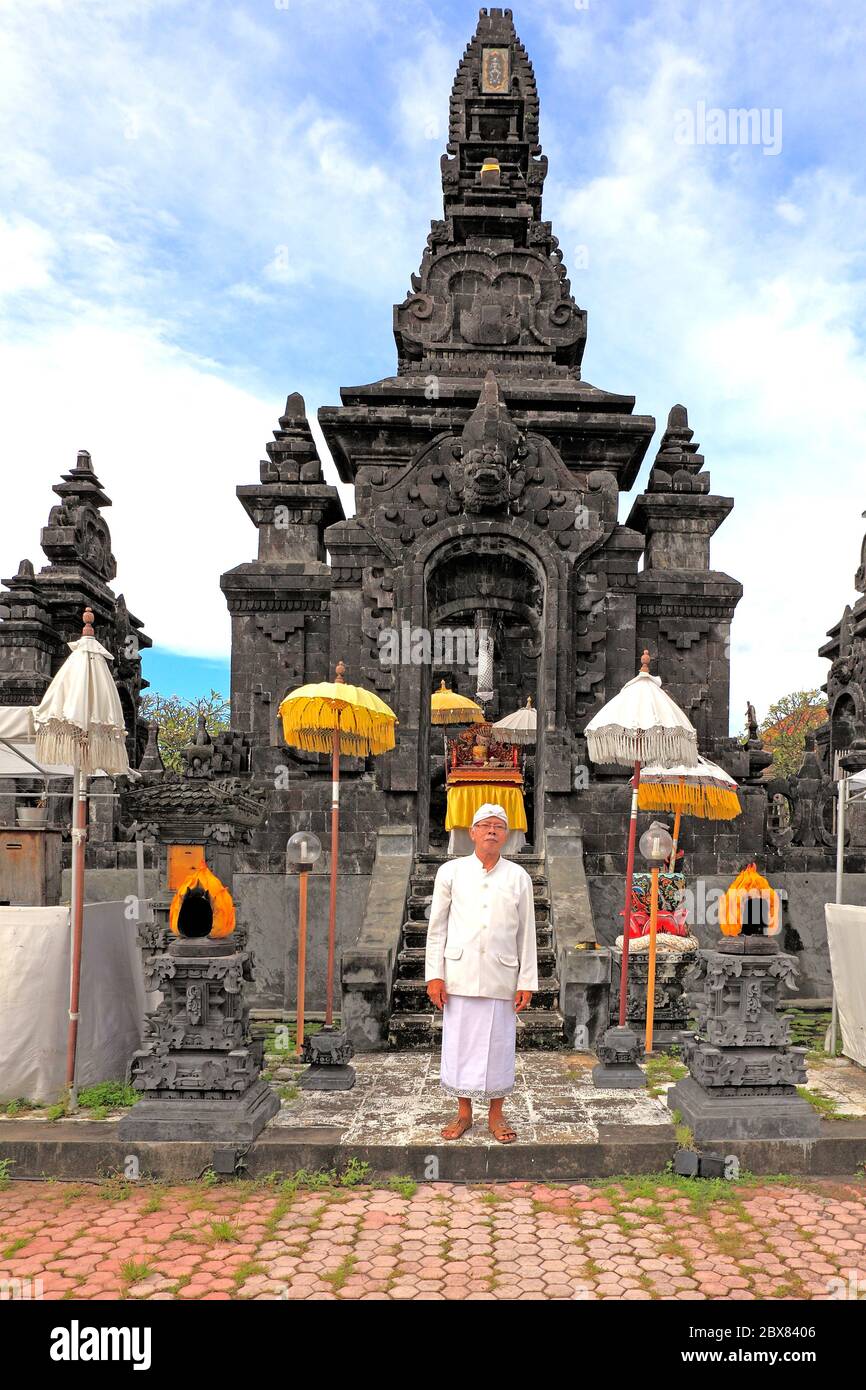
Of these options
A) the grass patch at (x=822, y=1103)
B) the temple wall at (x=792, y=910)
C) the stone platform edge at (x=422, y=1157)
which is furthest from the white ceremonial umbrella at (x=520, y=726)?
the stone platform edge at (x=422, y=1157)

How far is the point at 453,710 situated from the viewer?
1709 centimetres

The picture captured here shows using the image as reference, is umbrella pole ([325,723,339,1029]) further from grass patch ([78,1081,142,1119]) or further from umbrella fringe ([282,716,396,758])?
grass patch ([78,1081,142,1119])

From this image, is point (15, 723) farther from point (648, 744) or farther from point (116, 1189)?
point (648, 744)

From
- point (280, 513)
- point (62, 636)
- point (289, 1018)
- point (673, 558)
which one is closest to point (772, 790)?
point (673, 558)

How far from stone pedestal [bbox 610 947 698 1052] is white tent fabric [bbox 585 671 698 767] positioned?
88.1 inches

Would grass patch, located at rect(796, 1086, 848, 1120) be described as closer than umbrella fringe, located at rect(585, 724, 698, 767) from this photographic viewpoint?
Yes

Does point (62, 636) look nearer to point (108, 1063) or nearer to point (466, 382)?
point (466, 382)

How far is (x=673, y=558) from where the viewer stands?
14.4 meters

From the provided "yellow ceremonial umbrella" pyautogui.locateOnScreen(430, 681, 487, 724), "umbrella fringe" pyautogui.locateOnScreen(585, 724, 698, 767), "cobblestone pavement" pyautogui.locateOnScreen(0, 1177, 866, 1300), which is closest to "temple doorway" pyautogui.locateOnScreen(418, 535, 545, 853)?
"yellow ceremonial umbrella" pyautogui.locateOnScreen(430, 681, 487, 724)

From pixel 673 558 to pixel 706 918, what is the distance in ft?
17.9

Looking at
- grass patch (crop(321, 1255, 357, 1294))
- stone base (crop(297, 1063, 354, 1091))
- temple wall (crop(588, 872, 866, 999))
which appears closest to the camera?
grass patch (crop(321, 1255, 357, 1294))

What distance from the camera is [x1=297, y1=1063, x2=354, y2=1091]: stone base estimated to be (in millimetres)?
7676

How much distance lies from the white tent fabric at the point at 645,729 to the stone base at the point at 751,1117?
3.02m

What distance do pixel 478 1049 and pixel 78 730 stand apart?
3972 millimetres
